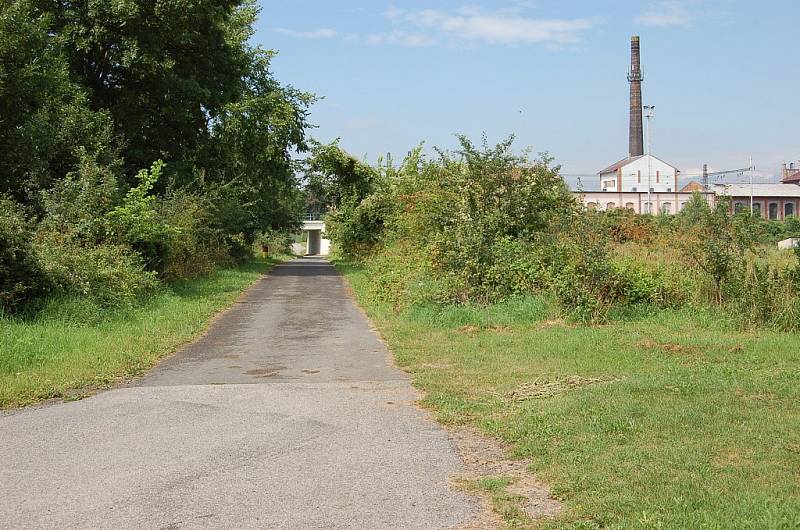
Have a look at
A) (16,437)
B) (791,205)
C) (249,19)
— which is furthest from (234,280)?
Result: (791,205)

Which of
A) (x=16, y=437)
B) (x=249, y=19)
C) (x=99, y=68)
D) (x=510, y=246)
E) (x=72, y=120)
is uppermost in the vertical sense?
(x=249, y=19)

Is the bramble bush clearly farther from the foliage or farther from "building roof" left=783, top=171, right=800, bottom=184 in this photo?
"building roof" left=783, top=171, right=800, bottom=184

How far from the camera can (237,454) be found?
22.9 ft

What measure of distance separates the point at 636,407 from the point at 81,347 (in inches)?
338

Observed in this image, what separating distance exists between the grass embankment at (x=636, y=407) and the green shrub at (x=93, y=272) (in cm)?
638

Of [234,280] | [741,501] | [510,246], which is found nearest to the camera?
[741,501]

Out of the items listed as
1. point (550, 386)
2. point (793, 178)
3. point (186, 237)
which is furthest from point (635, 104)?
point (550, 386)

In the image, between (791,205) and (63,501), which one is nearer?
(63,501)

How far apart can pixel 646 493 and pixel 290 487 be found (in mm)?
2525

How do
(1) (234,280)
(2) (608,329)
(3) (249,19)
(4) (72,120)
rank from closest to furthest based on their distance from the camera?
(2) (608,329), (4) (72,120), (1) (234,280), (3) (249,19)

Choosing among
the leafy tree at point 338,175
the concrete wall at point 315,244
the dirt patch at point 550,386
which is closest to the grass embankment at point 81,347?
the dirt patch at point 550,386

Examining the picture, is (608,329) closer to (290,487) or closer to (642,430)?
(642,430)

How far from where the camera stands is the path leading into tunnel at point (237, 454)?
5508 mm

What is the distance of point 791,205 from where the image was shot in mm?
98938
